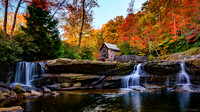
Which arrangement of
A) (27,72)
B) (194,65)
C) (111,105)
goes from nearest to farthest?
1. (111,105)
2. (27,72)
3. (194,65)

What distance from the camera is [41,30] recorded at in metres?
10.7

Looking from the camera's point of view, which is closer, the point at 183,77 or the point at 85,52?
the point at 183,77

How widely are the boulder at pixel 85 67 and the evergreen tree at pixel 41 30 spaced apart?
7.33 ft

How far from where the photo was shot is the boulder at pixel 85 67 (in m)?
9.38

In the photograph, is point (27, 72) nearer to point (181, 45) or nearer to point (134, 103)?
point (134, 103)

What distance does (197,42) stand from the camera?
1392cm

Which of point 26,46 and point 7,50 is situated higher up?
point 26,46

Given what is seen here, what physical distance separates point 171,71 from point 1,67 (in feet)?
47.8

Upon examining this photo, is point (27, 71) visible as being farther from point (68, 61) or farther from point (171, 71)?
point (171, 71)

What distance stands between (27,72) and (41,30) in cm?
454

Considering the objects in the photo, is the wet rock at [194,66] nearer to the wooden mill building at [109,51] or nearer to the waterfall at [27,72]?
the waterfall at [27,72]

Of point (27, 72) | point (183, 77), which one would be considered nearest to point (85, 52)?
point (27, 72)

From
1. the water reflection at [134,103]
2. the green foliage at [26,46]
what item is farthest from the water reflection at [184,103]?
the green foliage at [26,46]

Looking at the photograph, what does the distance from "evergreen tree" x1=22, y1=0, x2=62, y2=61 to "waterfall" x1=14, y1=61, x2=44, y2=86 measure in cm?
159
